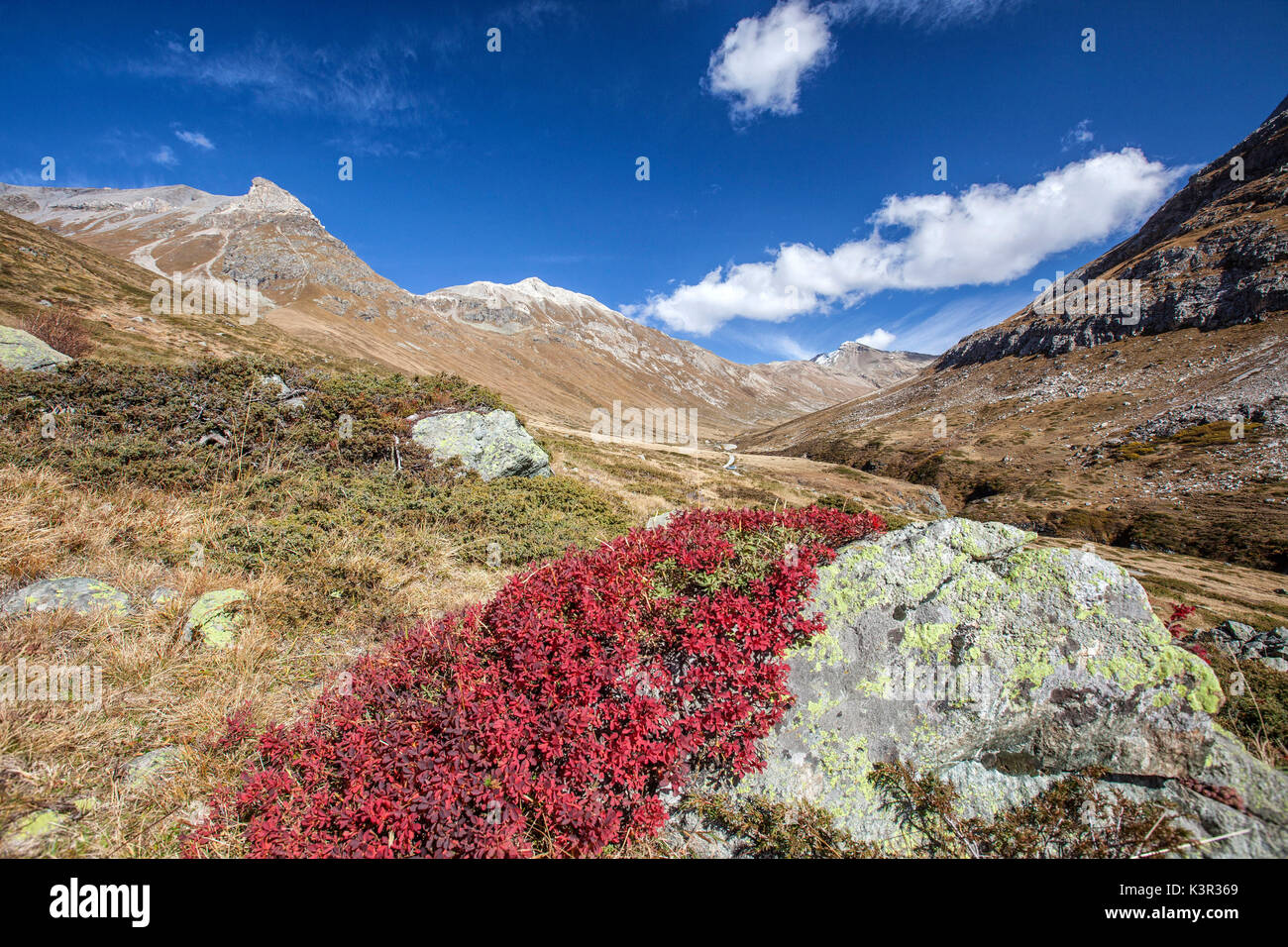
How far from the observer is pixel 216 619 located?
589cm

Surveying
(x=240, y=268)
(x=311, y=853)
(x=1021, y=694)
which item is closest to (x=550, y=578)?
(x=311, y=853)

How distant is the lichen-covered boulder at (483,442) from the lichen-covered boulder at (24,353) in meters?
10.5

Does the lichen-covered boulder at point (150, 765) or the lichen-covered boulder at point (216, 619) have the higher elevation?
the lichen-covered boulder at point (216, 619)

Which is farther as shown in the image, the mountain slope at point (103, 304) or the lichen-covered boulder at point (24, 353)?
the mountain slope at point (103, 304)

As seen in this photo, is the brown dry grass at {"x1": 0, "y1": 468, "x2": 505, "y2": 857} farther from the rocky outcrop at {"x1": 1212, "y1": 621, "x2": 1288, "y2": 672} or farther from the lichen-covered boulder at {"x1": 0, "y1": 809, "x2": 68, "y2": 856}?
the rocky outcrop at {"x1": 1212, "y1": 621, "x2": 1288, "y2": 672}

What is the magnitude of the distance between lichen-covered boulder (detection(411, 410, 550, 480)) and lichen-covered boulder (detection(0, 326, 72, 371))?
10490 millimetres

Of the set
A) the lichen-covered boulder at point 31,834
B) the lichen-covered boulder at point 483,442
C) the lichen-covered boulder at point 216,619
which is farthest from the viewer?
the lichen-covered boulder at point 483,442

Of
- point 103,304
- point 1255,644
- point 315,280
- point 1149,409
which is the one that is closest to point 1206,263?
point 1149,409

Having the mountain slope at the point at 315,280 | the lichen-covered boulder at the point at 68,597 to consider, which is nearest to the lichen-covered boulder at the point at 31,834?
the lichen-covered boulder at the point at 68,597

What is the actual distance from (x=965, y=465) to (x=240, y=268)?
676 ft

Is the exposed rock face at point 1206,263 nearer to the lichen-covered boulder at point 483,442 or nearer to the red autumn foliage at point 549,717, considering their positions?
the lichen-covered boulder at point 483,442

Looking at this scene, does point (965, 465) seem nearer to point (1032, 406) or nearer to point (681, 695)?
point (1032, 406)

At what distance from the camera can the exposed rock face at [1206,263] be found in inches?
3002

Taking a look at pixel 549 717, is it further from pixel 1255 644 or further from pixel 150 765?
pixel 1255 644
